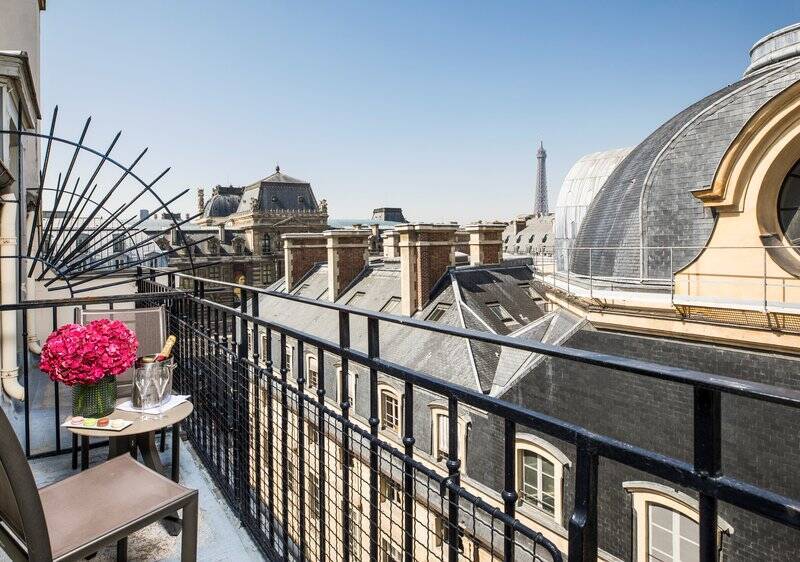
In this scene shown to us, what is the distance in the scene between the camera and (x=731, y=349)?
288 inches

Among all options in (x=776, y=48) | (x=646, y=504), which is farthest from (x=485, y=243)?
(x=646, y=504)

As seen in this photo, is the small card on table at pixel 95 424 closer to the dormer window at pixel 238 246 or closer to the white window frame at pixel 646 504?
the white window frame at pixel 646 504

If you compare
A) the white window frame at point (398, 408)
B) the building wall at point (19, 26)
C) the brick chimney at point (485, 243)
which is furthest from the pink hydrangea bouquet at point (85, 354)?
the brick chimney at point (485, 243)

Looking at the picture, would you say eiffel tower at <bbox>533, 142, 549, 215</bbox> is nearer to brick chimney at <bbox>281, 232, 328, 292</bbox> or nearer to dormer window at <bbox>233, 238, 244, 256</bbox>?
dormer window at <bbox>233, 238, 244, 256</bbox>

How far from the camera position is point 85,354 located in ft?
8.97

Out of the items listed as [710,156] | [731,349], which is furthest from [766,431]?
[710,156]

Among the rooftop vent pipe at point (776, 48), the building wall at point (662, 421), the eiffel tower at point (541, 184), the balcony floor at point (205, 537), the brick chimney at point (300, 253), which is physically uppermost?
the eiffel tower at point (541, 184)

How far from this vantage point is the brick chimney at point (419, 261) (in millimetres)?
15664

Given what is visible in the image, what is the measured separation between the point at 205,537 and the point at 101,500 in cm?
110

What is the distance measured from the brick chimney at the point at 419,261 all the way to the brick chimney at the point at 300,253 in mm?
7952

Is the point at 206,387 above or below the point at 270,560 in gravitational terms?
above

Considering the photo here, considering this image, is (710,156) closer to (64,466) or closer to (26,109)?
(64,466)

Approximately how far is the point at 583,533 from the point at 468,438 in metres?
9.22

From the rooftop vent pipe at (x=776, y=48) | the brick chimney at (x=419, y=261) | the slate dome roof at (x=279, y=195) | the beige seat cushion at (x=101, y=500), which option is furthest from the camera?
the slate dome roof at (x=279, y=195)
